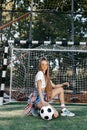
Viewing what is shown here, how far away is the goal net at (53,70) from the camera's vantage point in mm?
8070

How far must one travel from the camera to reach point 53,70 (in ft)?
28.4

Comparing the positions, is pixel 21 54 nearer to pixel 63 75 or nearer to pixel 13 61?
pixel 13 61

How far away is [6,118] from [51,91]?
2.83ft

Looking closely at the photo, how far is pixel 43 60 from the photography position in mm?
5258

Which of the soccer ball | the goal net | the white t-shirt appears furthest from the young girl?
the goal net

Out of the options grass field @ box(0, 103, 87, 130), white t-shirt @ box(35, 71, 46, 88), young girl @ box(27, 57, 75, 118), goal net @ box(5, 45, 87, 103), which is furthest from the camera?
goal net @ box(5, 45, 87, 103)

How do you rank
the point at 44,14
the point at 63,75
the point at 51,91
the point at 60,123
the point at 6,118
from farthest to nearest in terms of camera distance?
1. the point at 44,14
2. the point at 63,75
3. the point at 51,91
4. the point at 6,118
5. the point at 60,123

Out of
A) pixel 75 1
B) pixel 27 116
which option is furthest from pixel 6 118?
pixel 75 1

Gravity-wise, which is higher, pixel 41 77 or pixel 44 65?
pixel 44 65

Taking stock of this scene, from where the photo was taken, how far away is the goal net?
318 inches

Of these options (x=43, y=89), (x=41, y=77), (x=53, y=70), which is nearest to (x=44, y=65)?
(x=41, y=77)

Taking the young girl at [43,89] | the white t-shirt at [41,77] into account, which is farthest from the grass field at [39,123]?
the white t-shirt at [41,77]

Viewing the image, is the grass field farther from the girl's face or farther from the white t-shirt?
the girl's face

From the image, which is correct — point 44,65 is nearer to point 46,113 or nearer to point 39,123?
point 46,113
